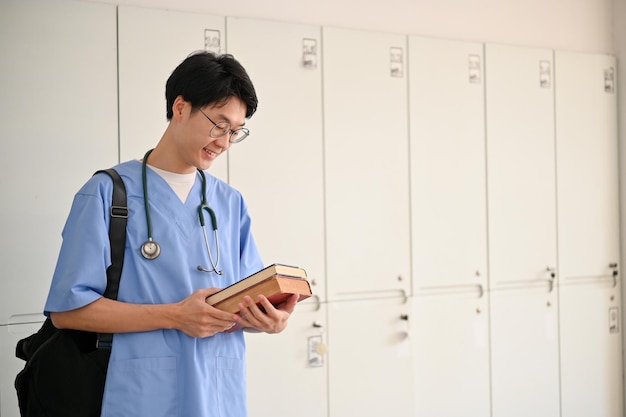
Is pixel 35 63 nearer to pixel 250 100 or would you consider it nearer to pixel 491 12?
pixel 250 100

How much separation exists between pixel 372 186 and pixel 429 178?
30 cm

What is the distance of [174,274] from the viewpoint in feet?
5.36

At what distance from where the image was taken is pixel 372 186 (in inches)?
123

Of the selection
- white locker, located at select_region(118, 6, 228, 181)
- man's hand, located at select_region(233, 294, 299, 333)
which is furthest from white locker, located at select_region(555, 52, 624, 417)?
man's hand, located at select_region(233, 294, 299, 333)

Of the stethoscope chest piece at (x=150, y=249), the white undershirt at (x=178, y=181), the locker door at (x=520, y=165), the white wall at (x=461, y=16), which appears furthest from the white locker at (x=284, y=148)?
the stethoscope chest piece at (x=150, y=249)

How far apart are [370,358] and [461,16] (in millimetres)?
1618

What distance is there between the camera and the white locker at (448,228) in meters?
3.24

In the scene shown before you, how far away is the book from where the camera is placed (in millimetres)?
1524

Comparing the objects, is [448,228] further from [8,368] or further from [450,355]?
[8,368]

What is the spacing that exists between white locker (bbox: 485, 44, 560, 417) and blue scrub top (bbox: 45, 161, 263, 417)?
199cm

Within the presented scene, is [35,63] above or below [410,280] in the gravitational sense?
above

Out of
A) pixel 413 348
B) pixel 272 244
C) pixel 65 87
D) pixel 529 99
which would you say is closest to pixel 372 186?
pixel 272 244

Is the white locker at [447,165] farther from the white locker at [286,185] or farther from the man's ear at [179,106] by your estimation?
the man's ear at [179,106]

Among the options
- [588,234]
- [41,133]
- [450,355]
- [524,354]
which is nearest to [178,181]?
[41,133]
